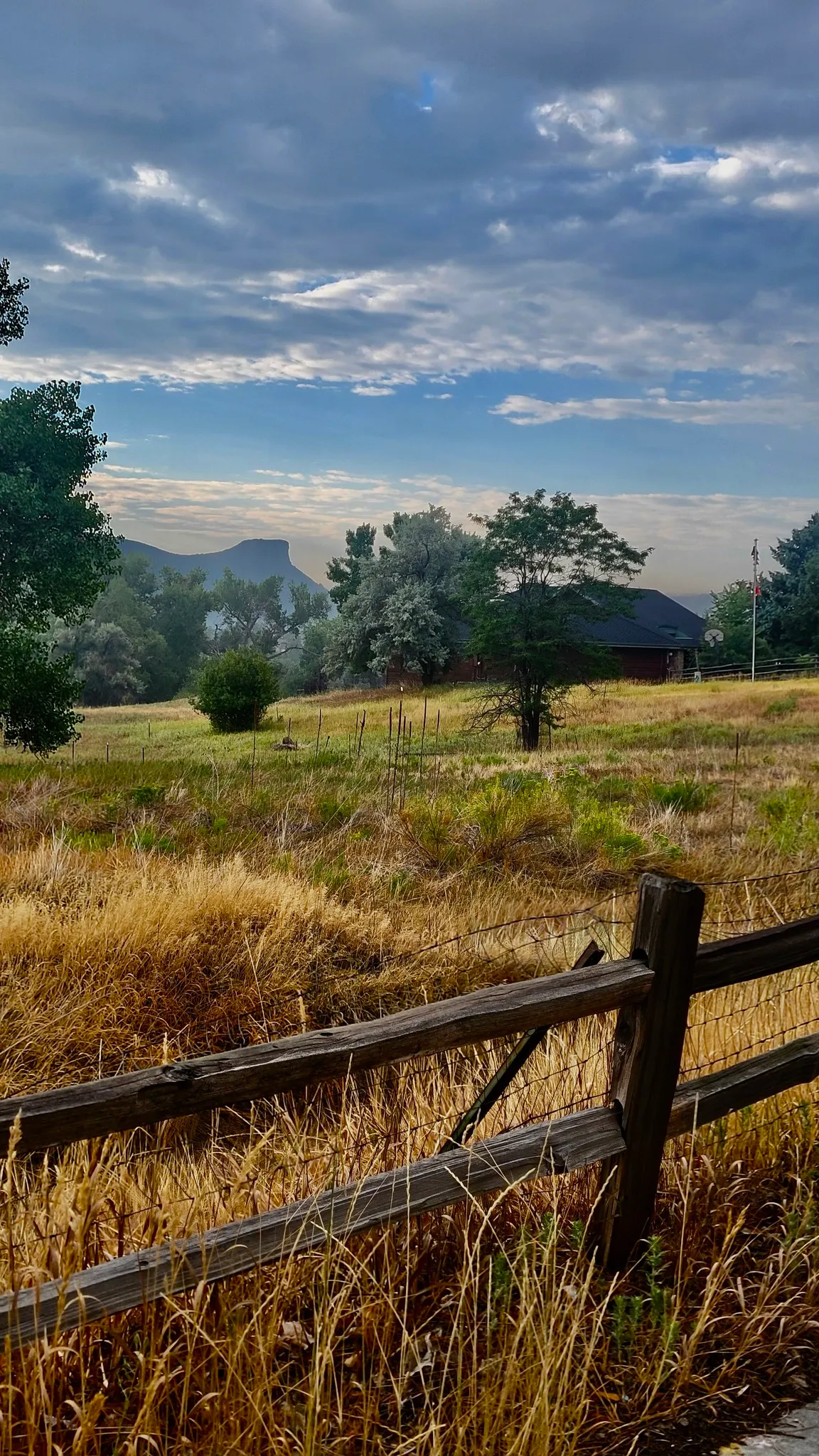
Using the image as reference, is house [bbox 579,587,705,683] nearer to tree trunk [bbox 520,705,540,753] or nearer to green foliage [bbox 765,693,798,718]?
green foliage [bbox 765,693,798,718]

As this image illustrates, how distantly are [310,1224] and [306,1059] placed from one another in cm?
42

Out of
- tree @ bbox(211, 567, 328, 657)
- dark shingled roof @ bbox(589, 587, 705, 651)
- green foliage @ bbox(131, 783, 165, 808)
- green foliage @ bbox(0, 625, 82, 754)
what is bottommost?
green foliage @ bbox(131, 783, 165, 808)

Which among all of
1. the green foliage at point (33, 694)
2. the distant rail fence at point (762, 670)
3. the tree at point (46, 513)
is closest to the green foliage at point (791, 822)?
the green foliage at point (33, 694)

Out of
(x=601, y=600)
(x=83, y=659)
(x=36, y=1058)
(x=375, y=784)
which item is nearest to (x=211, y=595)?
(x=83, y=659)

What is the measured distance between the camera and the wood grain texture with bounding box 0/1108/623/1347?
2.14m

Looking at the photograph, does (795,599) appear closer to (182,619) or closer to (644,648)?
(644,648)

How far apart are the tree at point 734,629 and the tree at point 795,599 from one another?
1128mm

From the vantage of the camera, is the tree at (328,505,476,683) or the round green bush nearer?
the round green bush

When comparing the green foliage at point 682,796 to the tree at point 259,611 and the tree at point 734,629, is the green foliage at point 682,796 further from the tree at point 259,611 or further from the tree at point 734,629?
the tree at point 259,611

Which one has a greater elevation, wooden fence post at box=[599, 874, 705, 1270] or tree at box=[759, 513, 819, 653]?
tree at box=[759, 513, 819, 653]

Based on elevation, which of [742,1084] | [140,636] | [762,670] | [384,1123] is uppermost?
[140,636]

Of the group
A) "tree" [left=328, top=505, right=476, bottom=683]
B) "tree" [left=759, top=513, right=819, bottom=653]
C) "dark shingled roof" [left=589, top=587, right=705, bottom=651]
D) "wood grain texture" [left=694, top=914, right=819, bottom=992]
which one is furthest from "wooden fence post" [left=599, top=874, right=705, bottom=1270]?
"tree" [left=759, top=513, right=819, bottom=653]

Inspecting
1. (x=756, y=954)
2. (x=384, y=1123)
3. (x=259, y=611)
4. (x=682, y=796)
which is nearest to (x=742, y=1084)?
(x=756, y=954)

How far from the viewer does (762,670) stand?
2231 inches
